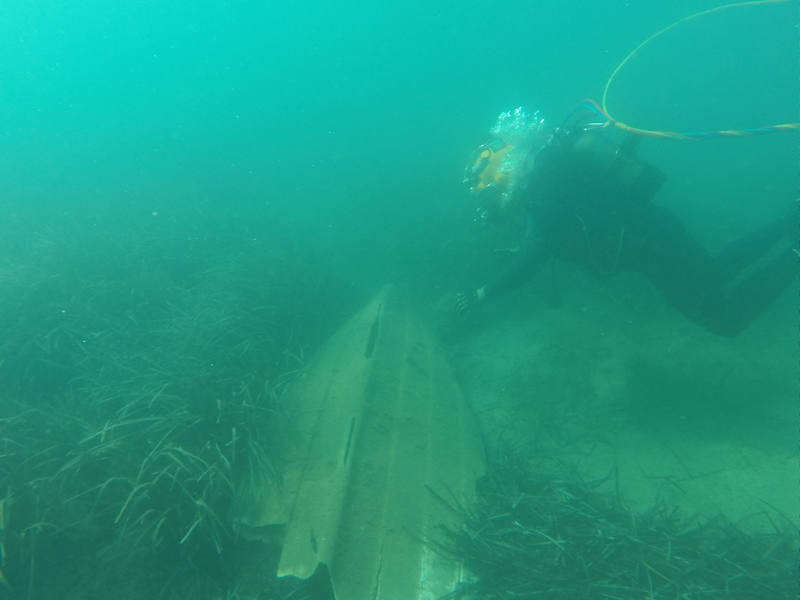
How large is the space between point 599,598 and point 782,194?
36.7 ft

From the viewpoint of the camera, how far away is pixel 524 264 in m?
4.08

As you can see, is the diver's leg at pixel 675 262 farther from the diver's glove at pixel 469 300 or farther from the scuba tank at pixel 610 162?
the diver's glove at pixel 469 300

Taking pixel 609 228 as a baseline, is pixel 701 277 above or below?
below

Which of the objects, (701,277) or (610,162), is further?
→ (701,277)

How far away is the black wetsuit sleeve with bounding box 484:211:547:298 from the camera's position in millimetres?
3971

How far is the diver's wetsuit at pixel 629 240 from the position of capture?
148 inches

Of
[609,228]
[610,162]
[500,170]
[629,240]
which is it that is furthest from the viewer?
[500,170]

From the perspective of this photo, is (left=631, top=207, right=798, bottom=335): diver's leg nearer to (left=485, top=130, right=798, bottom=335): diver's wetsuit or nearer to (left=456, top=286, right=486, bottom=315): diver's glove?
(left=485, top=130, right=798, bottom=335): diver's wetsuit

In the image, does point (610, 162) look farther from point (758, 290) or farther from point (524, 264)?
point (758, 290)

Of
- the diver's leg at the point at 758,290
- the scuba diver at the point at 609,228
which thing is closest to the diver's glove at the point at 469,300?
the scuba diver at the point at 609,228

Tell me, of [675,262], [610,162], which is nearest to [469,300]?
[610,162]

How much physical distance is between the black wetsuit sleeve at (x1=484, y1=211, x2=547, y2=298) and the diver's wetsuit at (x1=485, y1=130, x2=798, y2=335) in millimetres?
11

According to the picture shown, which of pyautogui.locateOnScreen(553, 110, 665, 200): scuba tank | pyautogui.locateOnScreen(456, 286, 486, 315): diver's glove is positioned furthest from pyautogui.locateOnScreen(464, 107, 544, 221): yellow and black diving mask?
pyautogui.locateOnScreen(456, 286, 486, 315): diver's glove

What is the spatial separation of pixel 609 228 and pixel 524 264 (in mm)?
959
